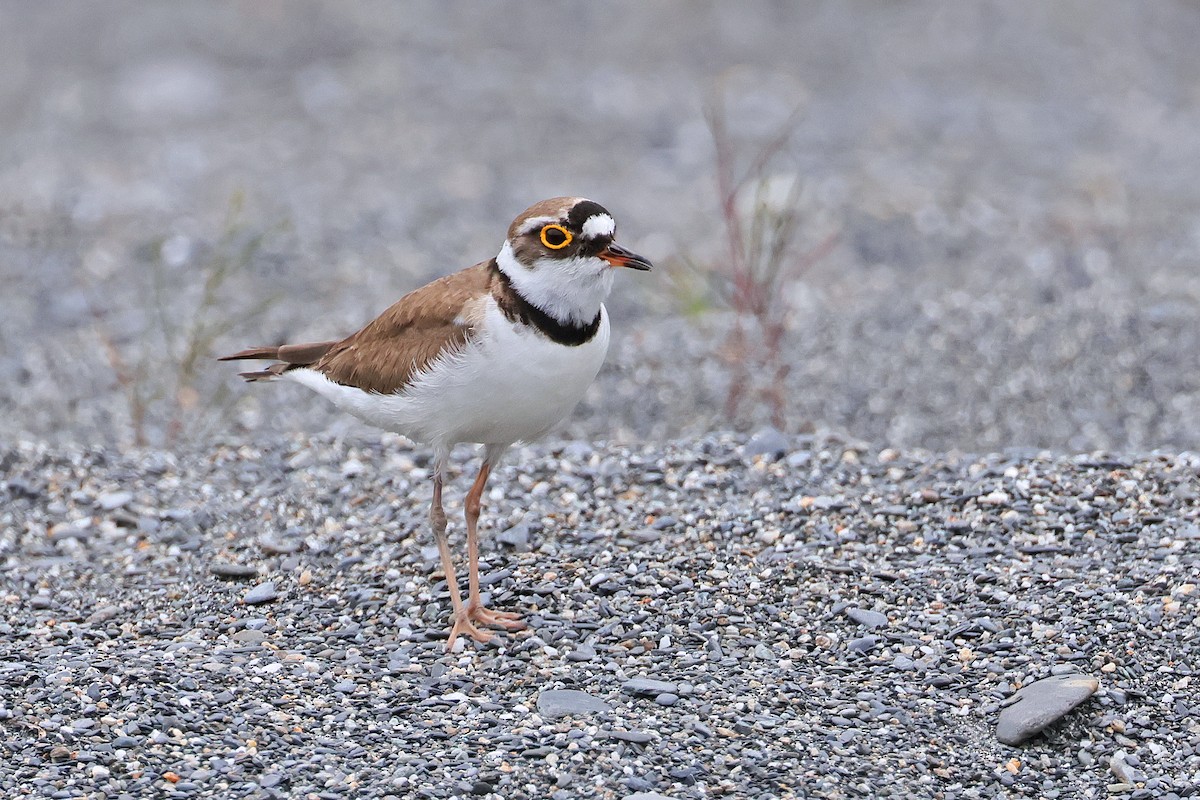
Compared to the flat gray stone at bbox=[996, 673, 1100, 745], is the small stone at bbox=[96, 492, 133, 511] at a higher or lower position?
higher

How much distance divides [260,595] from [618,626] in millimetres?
1217

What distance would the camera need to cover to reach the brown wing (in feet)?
13.9

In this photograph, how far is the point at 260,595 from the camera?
4.81 meters

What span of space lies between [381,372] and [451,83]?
914cm

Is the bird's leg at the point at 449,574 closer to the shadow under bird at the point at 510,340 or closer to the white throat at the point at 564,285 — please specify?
the shadow under bird at the point at 510,340

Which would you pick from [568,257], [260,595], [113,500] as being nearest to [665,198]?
[113,500]

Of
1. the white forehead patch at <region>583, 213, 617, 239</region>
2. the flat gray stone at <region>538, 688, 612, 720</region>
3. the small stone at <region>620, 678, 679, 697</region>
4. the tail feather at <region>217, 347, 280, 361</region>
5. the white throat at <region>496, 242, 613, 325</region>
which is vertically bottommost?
the small stone at <region>620, 678, 679, 697</region>

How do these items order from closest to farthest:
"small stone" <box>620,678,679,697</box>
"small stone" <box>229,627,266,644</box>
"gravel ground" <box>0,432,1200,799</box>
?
"gravel ground" <box>0,432,1200,799</box>
"small stone" <box>620,678,679,697</box>
"small stone" <box>229,627,266,644</box>

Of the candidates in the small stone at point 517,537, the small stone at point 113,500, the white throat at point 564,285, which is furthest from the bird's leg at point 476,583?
the small stone at point 113,500

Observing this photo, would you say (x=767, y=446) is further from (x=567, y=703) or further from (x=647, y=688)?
(x=567, y=703)

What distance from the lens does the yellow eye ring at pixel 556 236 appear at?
162 inches

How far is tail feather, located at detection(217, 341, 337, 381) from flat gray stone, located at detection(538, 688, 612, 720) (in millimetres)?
1514

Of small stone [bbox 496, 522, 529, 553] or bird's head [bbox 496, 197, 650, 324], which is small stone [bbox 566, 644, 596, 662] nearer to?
small stone [bbox 496, 522, 529, 553]

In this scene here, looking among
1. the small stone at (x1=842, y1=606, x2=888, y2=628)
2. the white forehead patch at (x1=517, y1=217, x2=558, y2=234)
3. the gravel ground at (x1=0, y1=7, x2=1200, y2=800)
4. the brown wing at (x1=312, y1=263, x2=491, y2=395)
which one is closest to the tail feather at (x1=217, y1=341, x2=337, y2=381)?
the brown wing at (x1=312, y1=263, x2=491, y2=395)
